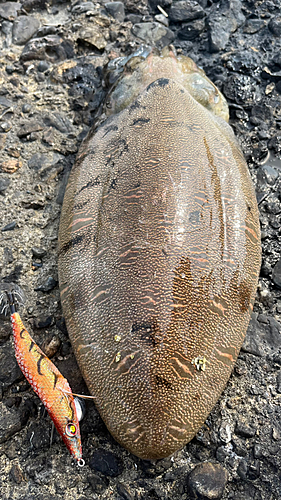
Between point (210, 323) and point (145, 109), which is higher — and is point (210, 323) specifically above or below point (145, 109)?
below

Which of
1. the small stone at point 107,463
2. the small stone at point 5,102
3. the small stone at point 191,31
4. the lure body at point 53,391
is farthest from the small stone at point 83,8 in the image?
the small stone at point 107,463

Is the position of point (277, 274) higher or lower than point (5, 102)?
lower

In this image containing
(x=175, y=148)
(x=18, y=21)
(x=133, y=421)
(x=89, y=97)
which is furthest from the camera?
(x=18, y=21)

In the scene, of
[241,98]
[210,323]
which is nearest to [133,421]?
[210,323]

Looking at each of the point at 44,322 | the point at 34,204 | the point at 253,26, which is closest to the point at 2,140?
the point at 34,204

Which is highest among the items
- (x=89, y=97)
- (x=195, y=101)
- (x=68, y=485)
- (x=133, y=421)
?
(x=195, y=101)

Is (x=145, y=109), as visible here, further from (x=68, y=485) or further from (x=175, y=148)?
(x=68, y=485)

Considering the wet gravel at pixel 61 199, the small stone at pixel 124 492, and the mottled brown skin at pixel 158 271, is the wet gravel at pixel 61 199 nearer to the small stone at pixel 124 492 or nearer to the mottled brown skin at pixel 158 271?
the small stone at pixel 124 492

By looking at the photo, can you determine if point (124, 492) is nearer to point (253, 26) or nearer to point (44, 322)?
point (44, 322)
